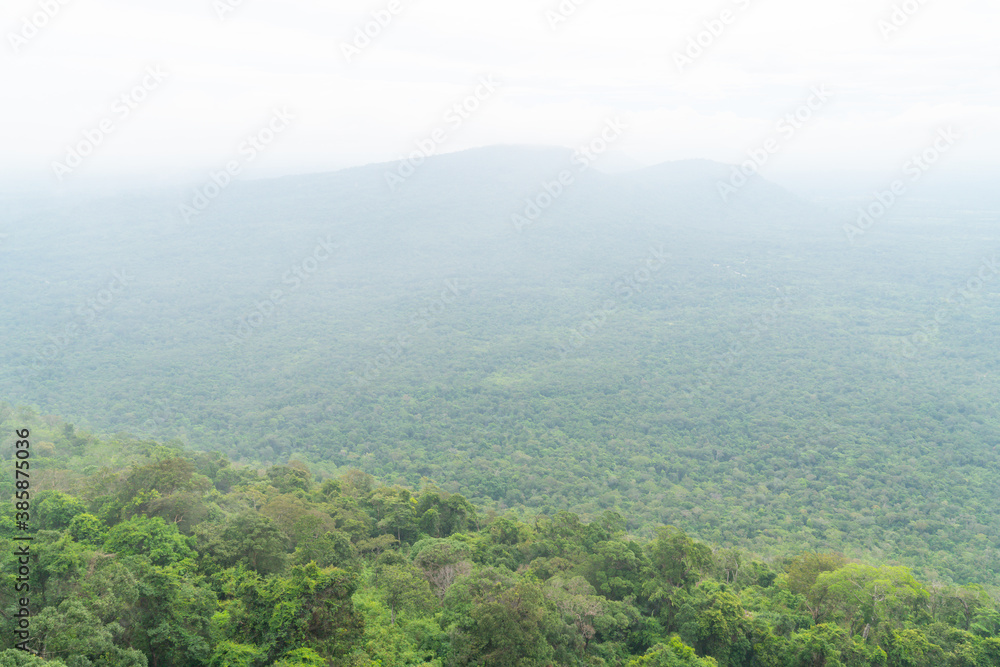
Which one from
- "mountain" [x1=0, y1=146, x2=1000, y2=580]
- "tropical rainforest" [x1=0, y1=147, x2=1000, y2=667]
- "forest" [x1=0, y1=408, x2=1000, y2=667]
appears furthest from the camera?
"mountain" [x1=0, y1=146, x2=1000, y2=580]

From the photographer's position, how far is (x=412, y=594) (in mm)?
16062

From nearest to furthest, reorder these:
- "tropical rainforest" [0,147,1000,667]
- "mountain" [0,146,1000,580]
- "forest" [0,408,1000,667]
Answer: "forest" [0,408,1000,667]
"tropical rainforest" [0,147,1000,667]
"mountain" [0,146,1000,580]

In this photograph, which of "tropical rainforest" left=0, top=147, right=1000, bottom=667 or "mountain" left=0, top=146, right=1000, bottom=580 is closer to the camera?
"tropical rainforest" left=0, top=147, right=1000, bottom=667

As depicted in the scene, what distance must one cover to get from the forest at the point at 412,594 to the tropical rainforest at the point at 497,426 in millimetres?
88

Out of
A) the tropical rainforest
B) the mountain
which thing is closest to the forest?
the tropical rainforest

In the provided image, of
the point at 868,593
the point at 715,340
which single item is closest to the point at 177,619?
the point at 868,593

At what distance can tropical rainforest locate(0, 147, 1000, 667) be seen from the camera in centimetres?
1420

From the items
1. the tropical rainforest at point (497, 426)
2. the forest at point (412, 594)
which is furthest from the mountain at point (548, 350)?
the forest at point (412, 594)

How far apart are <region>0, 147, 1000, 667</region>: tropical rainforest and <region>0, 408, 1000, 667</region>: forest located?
88mm

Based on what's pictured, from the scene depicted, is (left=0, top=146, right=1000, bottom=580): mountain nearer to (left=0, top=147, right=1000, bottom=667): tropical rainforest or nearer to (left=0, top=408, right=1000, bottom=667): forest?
(left=0, top=147, right=1000, bottom=667): tropical rainforest

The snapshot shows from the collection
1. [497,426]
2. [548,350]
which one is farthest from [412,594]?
[548,350]

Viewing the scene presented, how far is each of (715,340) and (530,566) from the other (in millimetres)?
62344

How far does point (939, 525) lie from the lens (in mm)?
36094

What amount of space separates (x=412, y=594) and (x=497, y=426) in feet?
125
